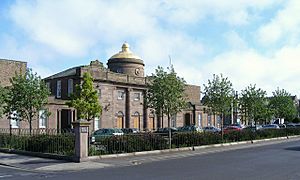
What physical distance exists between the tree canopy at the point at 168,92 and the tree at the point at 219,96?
5.58 m

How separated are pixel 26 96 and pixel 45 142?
6923 mm

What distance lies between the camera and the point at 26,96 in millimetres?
28312

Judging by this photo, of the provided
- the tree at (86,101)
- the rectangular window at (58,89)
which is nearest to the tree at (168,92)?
the tree at (86,101)

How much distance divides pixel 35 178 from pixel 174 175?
5.01 metres

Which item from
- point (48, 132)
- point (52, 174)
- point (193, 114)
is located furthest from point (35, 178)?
point (193, 114)

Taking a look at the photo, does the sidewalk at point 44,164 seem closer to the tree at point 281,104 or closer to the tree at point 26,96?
the tree at point 26,96

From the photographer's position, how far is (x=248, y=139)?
116 ft

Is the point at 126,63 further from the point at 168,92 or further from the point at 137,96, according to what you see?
the point at 168,92

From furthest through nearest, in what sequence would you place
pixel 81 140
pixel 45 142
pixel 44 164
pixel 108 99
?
pixel 108 99 < pixel 45 142 < pixel 81 140 < pixel 44 164

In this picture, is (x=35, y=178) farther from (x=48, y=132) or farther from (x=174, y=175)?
(x=48, y=132)

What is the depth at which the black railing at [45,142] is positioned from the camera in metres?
21.5

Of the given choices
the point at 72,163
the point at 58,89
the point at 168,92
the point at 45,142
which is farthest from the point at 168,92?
the point at 58,89

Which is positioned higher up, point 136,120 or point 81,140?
point 81,140

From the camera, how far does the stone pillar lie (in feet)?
64.8
